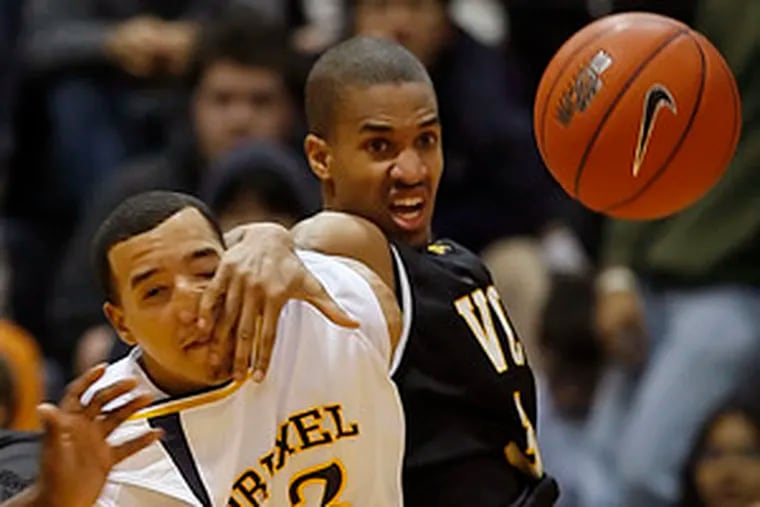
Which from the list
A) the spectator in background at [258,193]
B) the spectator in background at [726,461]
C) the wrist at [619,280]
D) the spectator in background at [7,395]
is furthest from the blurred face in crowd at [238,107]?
the spectator in background at [726,461]

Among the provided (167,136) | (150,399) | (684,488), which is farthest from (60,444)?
(167,136)

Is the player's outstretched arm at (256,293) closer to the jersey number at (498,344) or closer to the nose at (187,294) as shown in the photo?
the nose at (187,294)

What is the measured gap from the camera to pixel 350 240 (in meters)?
4.23

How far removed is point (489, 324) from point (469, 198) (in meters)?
2.81

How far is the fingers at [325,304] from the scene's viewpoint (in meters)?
3.95

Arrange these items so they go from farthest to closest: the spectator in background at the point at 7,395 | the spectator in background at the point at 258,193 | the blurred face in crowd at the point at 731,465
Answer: the spectator in background at the point at 258,193, the blurred face in crowd at the point at 731,465, the spectator in background at the point at 7,395

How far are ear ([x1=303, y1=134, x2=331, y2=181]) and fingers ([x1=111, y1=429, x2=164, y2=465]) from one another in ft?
3.02

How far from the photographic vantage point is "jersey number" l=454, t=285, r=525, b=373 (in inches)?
172

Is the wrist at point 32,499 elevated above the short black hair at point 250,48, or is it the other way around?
the wrist at point 32,499

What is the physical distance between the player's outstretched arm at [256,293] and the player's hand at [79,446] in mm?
247

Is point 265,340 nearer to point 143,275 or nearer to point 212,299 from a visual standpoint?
point 212,299

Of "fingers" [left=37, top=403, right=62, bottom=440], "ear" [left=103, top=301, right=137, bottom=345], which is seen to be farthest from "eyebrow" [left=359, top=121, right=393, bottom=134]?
"fingers" [left=37, top=403, right=62, bottom=440]

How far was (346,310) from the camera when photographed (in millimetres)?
4055

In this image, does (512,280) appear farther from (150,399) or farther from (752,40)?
(150,399)
